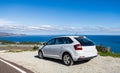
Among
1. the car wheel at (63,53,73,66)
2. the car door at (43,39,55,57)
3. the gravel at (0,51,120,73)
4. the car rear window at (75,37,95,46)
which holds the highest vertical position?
the car rear window at (75,37,95,46)

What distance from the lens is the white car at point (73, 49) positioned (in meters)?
10.4

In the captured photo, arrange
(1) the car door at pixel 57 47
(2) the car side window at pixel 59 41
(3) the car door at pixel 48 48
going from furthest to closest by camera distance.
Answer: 1. (3) the car door at pixel 48 48
2. (2) the car side window at pixel 59 41
3. (1) the car door at pixel 57 47

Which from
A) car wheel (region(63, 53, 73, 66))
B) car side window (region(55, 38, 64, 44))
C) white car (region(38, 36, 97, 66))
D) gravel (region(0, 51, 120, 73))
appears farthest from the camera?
car side window (region(55, 38, 64, 44))

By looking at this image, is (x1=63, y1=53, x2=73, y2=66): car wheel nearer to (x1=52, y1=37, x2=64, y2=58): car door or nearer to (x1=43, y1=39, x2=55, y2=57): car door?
(x1=52, y1=37, x2=64, y2=58): car door

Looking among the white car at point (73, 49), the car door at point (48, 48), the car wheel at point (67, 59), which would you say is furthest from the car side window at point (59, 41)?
the car wheel at point (67, 59)

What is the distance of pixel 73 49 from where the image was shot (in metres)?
10.5

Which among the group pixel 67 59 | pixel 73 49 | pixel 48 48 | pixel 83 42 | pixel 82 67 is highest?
pixel 83 42

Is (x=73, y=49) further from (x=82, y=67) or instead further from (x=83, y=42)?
(x=82, y=67)

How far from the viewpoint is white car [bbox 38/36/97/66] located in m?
10.4

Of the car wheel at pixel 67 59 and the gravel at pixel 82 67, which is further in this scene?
the car wheel at pixel 67 59

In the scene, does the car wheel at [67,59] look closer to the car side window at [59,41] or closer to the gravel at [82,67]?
the gravel at [82,67]

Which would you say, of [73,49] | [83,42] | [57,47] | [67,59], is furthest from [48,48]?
[83,42]

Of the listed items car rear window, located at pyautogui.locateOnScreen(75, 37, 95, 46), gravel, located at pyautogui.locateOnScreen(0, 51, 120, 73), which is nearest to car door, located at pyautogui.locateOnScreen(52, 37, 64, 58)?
gravel, located at pyautogui.locateOnScreen(0, 51, 120, 73)

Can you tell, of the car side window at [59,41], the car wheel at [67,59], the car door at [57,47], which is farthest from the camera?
the car side window at [59,41]
